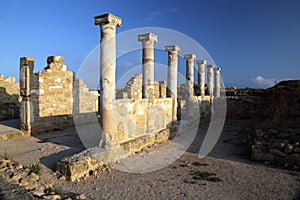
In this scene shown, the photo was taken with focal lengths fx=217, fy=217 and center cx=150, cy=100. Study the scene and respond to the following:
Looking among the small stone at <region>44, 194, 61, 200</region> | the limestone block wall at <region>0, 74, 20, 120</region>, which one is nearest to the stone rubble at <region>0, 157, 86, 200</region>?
the small stone at <region>44, 194, 61, 200</region>

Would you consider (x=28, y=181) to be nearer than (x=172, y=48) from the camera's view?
Yes

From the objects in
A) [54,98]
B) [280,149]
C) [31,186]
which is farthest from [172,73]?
[31,186]

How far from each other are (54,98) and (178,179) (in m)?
6.49

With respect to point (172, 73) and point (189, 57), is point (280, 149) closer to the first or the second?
point (172, 73)

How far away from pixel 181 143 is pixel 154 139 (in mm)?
1343

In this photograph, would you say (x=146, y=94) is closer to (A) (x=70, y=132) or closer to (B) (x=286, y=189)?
(A) (x=70, y=132)

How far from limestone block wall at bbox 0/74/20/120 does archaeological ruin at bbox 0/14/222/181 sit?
6cm

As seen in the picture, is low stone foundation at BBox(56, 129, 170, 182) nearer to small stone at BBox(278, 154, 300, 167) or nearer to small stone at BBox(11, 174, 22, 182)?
small stone at BBox(11, 174, 22, 182)

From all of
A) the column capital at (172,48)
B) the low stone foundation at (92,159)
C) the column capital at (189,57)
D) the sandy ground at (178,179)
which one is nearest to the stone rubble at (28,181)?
the sandy ground at (178,179)

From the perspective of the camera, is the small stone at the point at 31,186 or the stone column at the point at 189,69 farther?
the stone column at the point at 189,69

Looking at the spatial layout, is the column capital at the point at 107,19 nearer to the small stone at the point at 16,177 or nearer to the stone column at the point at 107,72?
the stone column at the point at 107,72

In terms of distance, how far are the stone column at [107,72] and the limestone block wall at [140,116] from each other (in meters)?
0.32

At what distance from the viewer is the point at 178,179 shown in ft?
17.3

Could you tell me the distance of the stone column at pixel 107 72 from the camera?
6137 mm
